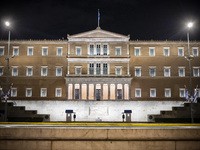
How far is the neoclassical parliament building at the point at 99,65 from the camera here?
46.8m

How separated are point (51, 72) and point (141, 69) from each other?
1851 centimetres

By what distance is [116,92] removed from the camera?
45156 millimetres

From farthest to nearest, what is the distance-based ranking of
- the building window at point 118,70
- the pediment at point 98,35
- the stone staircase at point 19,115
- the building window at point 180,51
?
the building window at point 180,51 < the pediment at point 98,35 < the building window at point 118,70 < the stone staircase at point 19,115

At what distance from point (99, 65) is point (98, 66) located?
295mm

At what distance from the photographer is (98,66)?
153ft

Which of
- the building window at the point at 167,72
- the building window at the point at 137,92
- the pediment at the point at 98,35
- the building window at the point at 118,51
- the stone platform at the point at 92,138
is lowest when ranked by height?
the stone platform at the point at 92,138

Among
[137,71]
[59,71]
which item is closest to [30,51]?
[59,71]

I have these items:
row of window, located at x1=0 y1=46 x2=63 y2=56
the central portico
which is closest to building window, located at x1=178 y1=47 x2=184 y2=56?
the central portico

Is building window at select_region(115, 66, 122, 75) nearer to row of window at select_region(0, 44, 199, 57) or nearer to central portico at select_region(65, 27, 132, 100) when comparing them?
central portico at select_region(65, 27, 132, 100)

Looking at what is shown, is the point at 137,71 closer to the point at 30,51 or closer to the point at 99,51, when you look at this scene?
the point at 99,51

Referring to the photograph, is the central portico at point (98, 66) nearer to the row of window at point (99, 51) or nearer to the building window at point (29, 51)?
the row of window at point (99, 51)

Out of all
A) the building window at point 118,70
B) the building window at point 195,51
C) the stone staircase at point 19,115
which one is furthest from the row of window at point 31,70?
the building window at point 195,51

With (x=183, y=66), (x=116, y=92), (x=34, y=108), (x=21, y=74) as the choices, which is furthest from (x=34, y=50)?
(x=183, y=66)

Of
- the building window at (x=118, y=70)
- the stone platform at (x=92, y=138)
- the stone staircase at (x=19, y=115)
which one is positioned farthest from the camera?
the building window at (x=118, y=70)
